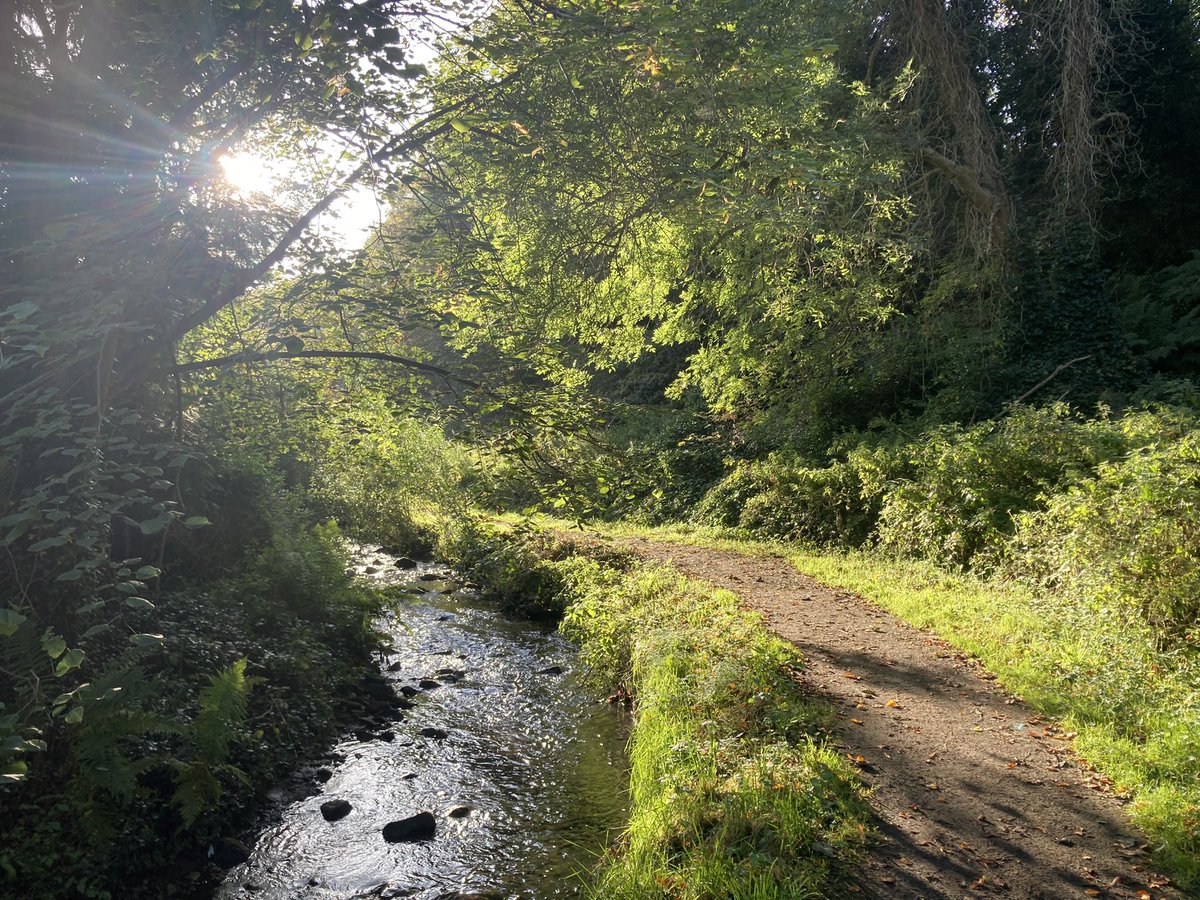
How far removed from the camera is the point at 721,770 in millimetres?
5301

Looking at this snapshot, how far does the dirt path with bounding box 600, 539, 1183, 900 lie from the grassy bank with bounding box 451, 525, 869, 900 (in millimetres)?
281

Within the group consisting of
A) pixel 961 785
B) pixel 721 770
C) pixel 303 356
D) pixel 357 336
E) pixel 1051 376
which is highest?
pixel 1051 376

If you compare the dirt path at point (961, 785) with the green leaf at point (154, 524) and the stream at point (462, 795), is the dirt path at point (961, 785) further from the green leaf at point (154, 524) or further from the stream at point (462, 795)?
the green leaf at point (154, 524)

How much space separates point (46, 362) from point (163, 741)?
3277 millimetres

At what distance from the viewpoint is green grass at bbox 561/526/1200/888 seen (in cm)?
448

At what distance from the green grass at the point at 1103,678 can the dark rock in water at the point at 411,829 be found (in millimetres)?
4944

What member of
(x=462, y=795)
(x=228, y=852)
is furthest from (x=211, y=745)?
(x=462, y=795)

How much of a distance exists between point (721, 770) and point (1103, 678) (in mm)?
3289

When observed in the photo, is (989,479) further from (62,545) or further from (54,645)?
(54,645)

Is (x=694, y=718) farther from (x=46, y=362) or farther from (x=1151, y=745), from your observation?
(x=46, y=362)

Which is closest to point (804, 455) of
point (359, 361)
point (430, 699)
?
point (430, 699)

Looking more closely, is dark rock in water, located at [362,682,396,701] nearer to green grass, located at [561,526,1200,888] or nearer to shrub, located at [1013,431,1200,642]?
green grass, located at [561,526,1200,888]

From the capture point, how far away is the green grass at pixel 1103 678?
4.48 metres

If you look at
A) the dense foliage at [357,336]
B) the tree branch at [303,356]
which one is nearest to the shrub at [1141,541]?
the dense foliage at [357,336]
